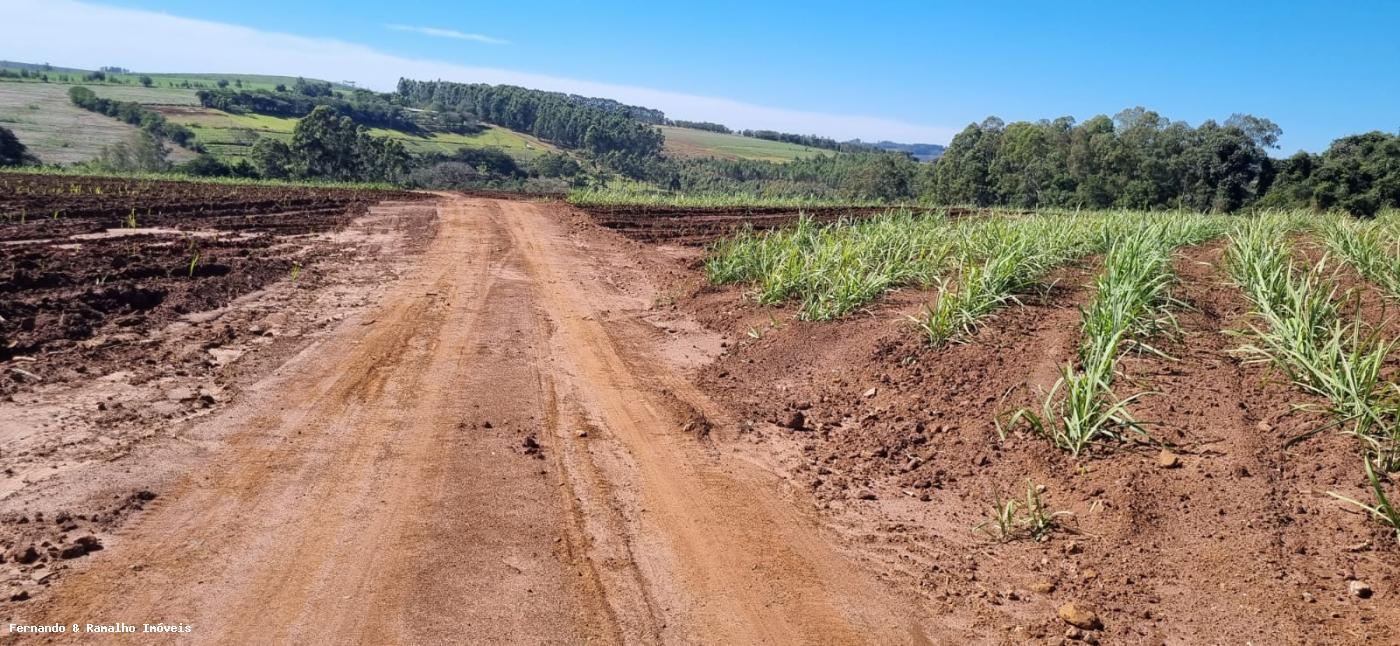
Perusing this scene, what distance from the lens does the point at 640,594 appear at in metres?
3.39

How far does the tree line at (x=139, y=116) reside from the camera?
198 feet

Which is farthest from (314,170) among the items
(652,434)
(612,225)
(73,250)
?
(652,434)

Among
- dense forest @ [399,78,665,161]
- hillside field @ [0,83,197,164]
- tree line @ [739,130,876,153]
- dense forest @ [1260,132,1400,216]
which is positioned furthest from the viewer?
tree line @ [739,130,876,153]

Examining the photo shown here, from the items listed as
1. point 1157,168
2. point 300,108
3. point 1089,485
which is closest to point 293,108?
point 300,108

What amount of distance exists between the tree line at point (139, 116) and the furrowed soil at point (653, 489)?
2551 inches

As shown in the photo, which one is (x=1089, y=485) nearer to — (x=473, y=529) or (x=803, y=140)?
(x=473, y=529)

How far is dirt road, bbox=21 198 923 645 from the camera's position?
10.2 feet

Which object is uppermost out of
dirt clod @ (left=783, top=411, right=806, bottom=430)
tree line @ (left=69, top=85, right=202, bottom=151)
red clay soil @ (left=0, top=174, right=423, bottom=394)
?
tree line @ (left=69, top=85, right=202, bottom=151)

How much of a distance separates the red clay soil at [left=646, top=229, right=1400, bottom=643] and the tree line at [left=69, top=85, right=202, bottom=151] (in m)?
67.2

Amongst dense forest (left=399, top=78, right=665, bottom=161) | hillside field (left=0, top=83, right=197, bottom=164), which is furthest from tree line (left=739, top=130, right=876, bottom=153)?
hillside field (left=0, top=83, right=197, bottom=164)

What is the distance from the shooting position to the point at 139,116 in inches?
2702

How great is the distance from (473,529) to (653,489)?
1.12 meters

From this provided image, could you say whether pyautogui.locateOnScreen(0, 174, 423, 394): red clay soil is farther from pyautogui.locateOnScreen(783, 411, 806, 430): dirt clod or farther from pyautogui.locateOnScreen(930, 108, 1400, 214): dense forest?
pyautogui.locateOnScreen(930, 108, 1400, 214): dense forest

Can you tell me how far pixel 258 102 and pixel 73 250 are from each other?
9037 cm
